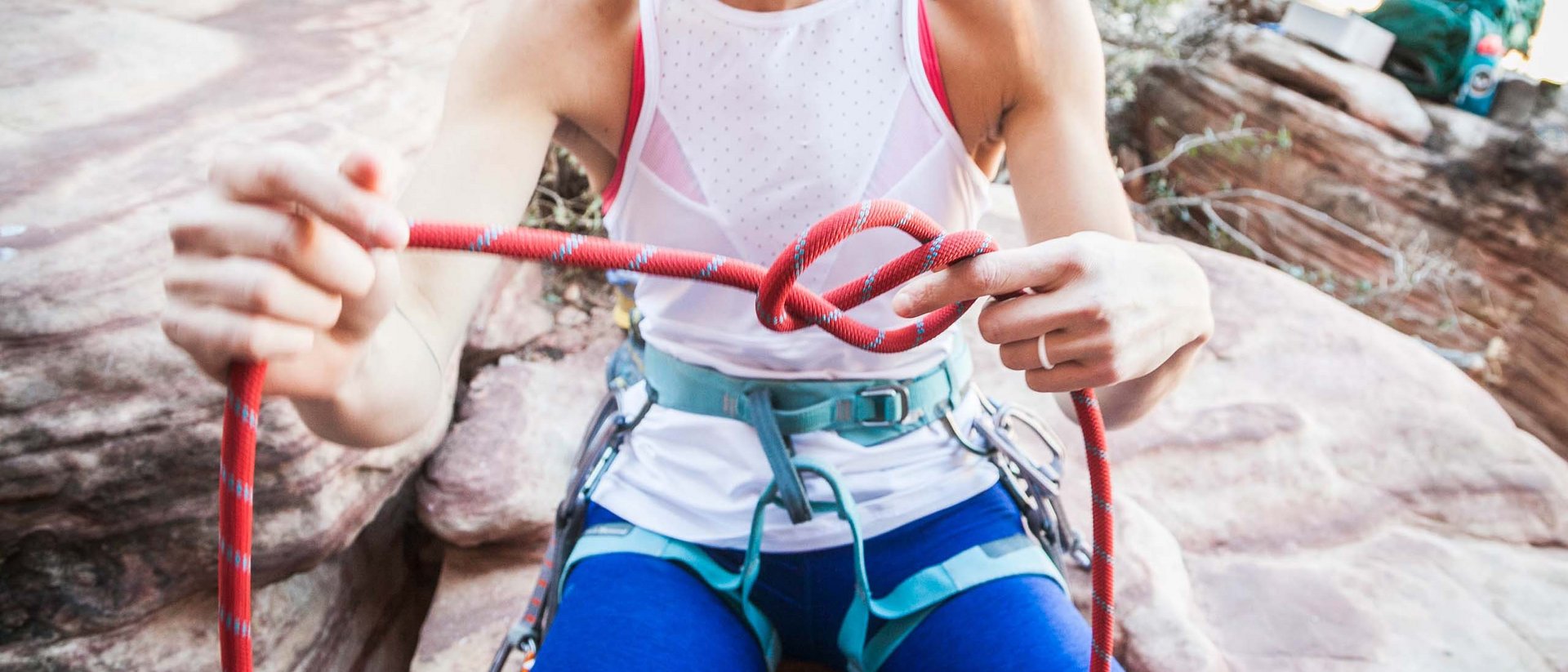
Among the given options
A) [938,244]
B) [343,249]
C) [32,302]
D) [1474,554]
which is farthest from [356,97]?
[1474,554]

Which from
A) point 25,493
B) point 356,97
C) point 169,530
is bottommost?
point 169,530

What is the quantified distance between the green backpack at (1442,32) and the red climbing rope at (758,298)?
557 cm

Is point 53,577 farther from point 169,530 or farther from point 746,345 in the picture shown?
point 746,345

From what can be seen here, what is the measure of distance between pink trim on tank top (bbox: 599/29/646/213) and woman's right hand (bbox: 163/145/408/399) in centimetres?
55

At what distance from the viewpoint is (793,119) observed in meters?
1.09

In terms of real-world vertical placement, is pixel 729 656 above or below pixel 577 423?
above

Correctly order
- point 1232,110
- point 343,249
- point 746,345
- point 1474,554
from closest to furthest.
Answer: point 343,249 < point 746,345 < point 1474,554 < point 1232,110

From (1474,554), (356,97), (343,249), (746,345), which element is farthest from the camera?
(356,97)

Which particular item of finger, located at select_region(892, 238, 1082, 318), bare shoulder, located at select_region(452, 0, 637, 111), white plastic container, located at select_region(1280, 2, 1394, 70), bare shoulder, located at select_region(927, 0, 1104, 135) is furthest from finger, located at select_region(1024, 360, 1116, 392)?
white plastic container, located at select_region(1280, 2, 1394, 70)

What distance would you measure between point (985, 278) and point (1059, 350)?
5.3 inches

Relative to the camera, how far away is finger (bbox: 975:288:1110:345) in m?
0.75

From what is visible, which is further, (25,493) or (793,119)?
(25,493)

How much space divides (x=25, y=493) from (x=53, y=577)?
17 cm

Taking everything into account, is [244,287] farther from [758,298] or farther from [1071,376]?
[1071,376]
